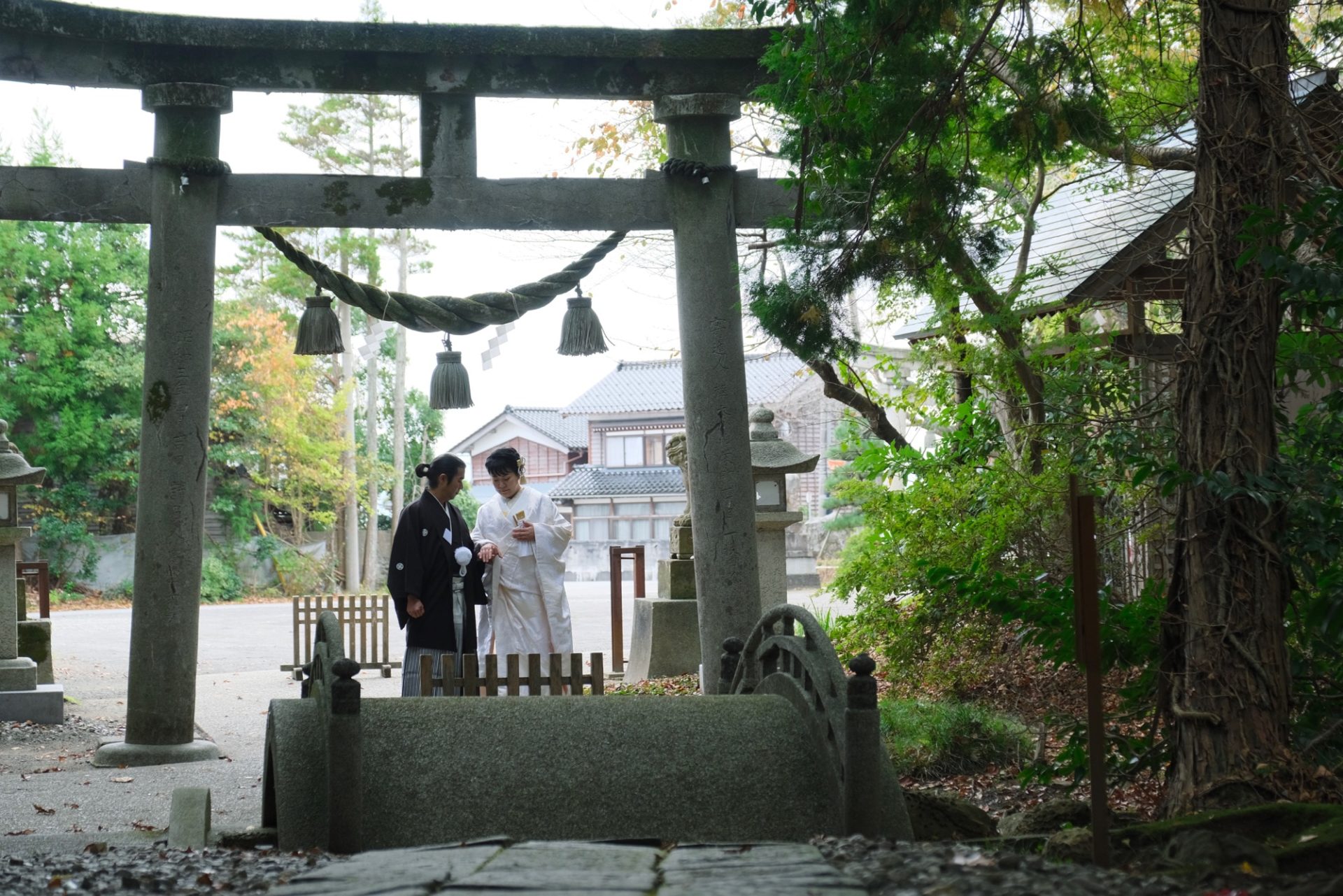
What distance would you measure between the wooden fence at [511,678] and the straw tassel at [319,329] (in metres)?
3.06

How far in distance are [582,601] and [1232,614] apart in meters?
24.2

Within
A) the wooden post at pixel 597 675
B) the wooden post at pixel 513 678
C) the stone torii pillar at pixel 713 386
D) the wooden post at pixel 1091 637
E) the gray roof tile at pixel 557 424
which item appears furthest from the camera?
the gray roof tile at pixel 557 424

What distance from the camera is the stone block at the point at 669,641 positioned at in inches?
460

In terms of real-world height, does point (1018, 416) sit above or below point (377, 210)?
below

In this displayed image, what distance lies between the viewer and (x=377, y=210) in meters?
7.88

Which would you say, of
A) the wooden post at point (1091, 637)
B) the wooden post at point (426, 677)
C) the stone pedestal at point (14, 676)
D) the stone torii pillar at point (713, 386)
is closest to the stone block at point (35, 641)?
the stone pedestal at point (14, 676)

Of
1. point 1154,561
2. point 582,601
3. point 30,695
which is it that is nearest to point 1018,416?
point 1154,561

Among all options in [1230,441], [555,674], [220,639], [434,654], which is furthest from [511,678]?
[220,639]

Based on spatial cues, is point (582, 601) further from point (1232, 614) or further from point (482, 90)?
point (1232, 614)

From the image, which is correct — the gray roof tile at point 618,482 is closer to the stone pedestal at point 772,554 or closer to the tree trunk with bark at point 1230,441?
the stone pedestal at point 772,554

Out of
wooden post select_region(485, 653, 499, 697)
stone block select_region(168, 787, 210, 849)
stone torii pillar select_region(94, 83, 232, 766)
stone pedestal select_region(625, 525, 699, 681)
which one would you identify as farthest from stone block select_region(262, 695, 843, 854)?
stone pedestal select_region(625, 525, 699, 681)

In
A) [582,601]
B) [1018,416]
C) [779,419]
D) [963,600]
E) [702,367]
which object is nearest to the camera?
[702,367]

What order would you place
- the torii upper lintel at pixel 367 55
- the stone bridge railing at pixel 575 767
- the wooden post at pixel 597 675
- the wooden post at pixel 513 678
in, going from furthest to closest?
the torii upper lintel at pixel 367 55, the wooden post at pixel 597 675, the wooden post at pixel 513 678, the stone bridge railing at pixel 575 767

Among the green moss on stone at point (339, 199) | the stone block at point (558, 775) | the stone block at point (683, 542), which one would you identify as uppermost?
the green moss on stone at point (339, 199)
